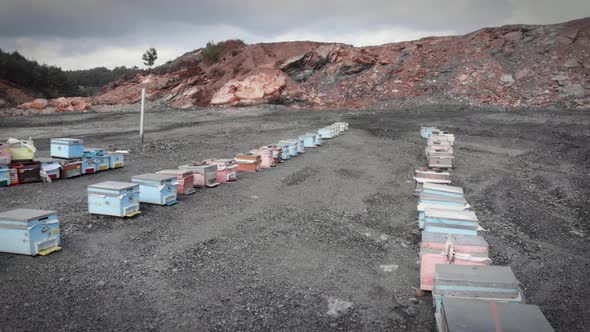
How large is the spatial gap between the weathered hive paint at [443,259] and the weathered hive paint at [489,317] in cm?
135

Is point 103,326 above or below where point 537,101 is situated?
below

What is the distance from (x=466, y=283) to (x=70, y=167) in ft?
34.5

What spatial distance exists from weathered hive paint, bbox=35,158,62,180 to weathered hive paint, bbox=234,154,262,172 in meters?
4.88

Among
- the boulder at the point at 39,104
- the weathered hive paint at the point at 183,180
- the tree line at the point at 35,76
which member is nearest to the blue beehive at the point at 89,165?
the weathered hive paint at the point at 183,180

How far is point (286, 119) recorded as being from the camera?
1135 inches

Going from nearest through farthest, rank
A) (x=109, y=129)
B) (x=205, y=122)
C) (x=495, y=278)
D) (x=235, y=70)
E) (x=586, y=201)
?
1. (x=495, y=278)
2. (x=586, y=201)
3. (x=109, y=129)
4. (x=205, y=122)
5. (x=235, y=70)

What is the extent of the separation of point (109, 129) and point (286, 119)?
445 inches

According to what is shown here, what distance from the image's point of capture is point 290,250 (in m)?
7.04

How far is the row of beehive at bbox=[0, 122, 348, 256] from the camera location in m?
→ 6.19

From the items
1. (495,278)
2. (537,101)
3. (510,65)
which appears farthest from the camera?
(510,65)

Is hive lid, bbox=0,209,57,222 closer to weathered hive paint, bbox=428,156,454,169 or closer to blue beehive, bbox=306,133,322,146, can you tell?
weathered hive paint, bbox=428,156,454,169

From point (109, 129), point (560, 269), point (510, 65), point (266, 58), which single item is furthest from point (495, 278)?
point (266, 58)

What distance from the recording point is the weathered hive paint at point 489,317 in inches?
144

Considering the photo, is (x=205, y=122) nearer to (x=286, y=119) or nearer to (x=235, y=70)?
(x=286, y=119)
